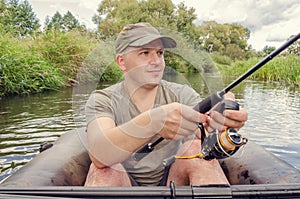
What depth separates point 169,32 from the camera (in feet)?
5.78

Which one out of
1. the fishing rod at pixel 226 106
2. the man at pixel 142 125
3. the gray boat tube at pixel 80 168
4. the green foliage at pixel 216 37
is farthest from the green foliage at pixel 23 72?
the fishing rod at pixel 226 106

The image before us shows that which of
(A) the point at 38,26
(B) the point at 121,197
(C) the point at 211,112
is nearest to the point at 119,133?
(B) the point at 121,197

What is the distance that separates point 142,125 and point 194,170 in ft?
1.46

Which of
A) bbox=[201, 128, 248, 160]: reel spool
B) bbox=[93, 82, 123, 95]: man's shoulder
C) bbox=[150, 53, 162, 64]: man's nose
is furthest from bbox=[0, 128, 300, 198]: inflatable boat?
bbox=[150, 53, 162, 64]: man's nose

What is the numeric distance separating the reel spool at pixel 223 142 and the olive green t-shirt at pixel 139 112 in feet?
1.05

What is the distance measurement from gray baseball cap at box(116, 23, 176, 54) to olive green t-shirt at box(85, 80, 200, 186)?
219 millimetres

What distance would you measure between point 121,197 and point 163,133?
0.34 m

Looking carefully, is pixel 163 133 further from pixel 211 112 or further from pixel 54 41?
pixel 54 41

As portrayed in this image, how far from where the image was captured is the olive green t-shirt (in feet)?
5.58

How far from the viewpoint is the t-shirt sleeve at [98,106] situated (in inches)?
64.4

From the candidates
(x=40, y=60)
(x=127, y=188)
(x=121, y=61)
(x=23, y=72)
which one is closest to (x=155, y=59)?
(x=121, y=61)

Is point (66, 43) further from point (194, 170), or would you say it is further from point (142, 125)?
point (142, 125)

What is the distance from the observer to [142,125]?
55.7 inches

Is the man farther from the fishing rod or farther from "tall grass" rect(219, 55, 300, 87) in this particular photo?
"tall grass" rect(219, 55, 300, 87)
